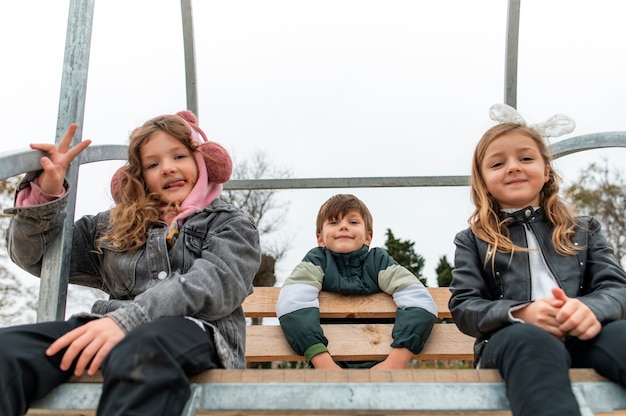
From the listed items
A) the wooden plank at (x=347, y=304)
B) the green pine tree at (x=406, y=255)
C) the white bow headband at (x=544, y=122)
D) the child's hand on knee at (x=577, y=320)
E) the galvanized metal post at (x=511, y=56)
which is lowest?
the green pine tree at (x=406, y=255)

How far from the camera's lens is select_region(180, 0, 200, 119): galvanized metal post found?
269cm

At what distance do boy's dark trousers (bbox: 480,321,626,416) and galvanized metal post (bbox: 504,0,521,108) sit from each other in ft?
4.36

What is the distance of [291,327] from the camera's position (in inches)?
86.7

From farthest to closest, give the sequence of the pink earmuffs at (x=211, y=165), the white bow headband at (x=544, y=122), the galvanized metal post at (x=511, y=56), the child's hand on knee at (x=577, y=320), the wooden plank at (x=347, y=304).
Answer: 1. the galvanized metal post at (x=511, y=56)
2. the wooden plank at (x=347, y=304)
3. the white bow headband at (x=544, y=122)
4. the pink earmuffs at (x=211, y=165)
5. the child's hand on knee at (x=577, y=320)

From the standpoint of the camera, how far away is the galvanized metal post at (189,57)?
269 centimetres

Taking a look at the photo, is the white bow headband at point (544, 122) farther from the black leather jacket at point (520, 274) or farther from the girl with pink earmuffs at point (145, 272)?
the girl with pink earmuffs at point (145, 272)

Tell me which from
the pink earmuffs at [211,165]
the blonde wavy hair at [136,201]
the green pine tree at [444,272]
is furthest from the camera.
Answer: the green pine tree at [444,272]

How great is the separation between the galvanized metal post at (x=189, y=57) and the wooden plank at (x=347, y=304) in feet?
2.96

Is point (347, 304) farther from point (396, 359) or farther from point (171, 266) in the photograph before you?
point (171, 266)

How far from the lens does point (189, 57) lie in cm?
271

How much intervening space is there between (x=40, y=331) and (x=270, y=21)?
6.22 ft

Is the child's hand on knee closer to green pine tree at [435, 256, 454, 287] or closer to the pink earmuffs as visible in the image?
the pink earmuffs

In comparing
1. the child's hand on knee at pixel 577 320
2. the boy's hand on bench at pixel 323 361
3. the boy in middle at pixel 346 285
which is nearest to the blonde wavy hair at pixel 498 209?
the child's hand on knee at pixel 577 320

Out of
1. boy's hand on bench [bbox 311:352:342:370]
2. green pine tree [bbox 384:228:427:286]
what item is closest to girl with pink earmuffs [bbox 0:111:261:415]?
boy's hand on bench [bbox 311:352:342:370]
